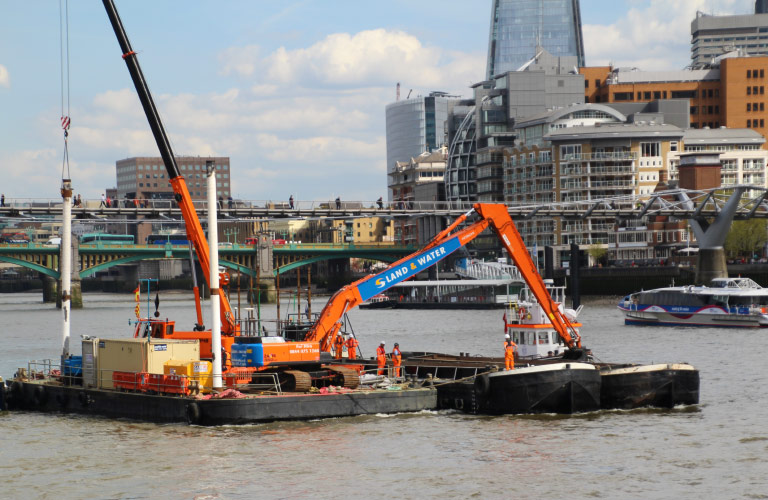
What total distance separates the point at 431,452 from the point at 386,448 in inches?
60.0

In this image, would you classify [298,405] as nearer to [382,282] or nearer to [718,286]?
[382,282]

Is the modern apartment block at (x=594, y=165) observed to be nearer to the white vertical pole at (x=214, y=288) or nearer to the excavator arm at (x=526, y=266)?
the excavator arm at (x=526, y=266)

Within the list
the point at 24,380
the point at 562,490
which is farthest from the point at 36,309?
the point at 562,490

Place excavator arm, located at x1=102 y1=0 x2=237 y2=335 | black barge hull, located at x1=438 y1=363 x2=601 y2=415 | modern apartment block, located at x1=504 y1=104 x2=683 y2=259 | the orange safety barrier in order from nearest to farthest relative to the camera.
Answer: black barge hull, located at x1=438 y1=363 x2=601 y2=415
the orange safety barrier
excavator arm, located at x1=102 y1=0 x2=237 y2=335
modern apartment block, located at x1=504 y1=104 x2=683 y2=259

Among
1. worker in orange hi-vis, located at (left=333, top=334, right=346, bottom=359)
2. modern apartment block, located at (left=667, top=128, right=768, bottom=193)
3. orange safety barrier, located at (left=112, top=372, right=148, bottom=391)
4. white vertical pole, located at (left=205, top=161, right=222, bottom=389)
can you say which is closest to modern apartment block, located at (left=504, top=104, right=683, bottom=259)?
modern apartment block, located at (left=667, top=128, right=768, bottom=193)

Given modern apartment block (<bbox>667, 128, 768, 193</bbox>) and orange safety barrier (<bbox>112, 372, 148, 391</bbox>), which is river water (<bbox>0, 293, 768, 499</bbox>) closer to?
orange safety barrier (<bbox>112, 372, 148, 391</bbox>)

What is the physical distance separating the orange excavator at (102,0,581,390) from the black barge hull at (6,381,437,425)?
1296mm

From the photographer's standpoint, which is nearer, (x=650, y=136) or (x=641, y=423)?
(x=641, y=423)

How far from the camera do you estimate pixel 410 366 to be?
48531mm

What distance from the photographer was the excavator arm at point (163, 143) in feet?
154

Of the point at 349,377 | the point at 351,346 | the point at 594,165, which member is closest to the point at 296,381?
the point at 349,377

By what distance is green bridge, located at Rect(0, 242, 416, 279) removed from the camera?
151125 mm

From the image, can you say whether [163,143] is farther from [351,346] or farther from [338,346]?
[351,346]

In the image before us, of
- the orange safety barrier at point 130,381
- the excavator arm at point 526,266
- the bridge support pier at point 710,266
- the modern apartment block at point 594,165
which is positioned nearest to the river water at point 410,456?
the orange safety barrier at point 130,381
